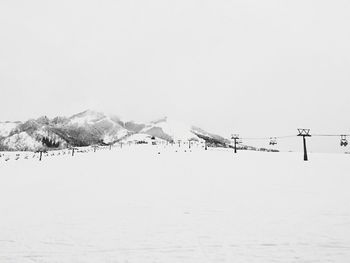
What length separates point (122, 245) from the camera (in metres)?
6.92

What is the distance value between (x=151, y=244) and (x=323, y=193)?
36.2 ft

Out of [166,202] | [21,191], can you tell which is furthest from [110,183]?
[166,202]

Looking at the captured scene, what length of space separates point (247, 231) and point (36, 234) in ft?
20.3

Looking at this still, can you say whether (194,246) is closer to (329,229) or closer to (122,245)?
(122,245)

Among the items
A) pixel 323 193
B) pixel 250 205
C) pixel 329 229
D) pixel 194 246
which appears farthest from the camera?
pixel 323 193

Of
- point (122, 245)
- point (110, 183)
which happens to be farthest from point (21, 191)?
point (122, 245)

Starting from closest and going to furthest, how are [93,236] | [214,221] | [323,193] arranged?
1. [93,236]
2. [214,221]
3. [323,193]

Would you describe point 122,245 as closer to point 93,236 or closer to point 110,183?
point 93,236

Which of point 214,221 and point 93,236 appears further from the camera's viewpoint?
point 214,221

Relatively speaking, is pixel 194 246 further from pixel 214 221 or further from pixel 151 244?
pixel 214 221

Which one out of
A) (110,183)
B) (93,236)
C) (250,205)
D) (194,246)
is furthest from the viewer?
(110,183)

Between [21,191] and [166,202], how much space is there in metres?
8.48

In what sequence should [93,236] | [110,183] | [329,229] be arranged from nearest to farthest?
[93,236], [329,229], [110,183]

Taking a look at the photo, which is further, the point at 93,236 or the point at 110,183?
the point at 110,183
